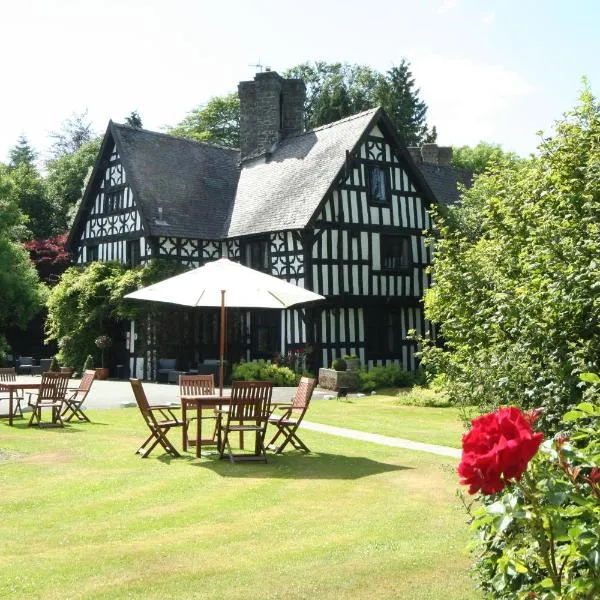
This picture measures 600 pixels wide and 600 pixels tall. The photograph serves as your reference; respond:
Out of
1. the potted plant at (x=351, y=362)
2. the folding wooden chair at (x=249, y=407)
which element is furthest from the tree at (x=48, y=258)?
the folding wooden chair at (x=249, y=407)

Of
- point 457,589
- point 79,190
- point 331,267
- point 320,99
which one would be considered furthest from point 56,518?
point 320,99

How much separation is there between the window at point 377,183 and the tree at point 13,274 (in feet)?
45.4

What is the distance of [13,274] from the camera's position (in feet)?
99.9

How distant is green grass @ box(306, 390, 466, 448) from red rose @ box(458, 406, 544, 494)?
8787mm

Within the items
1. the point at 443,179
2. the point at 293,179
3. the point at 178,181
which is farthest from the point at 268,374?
the point at 443,179

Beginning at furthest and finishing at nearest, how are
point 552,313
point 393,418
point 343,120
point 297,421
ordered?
point 343,120
point 393,418
point 297,421
point 552,313

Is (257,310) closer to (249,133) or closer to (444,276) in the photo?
(249,133)

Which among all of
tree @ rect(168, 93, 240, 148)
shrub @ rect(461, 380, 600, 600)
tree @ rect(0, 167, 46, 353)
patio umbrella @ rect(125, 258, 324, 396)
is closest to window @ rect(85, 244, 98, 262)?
tree @ rect(0, 167, 46, 353)

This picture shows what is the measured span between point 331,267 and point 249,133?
8.50 m

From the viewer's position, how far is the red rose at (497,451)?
275 cm

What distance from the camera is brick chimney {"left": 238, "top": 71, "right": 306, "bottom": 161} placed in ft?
99.4

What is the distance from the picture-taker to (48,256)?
3747 centimetres

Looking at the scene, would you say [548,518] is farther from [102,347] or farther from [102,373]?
[102,373]

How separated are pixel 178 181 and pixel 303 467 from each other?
787 inches
